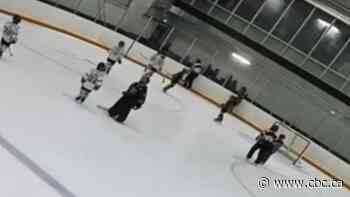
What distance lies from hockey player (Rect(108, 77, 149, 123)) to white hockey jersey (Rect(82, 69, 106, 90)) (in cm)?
57

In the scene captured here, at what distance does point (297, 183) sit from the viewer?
15242 millimetres

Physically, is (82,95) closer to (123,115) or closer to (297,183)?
(123,115)

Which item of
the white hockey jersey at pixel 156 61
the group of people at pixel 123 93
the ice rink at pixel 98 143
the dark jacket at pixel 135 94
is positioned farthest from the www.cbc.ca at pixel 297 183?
the white hockey jersey at pixel 156 61

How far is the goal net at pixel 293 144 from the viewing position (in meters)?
19.8

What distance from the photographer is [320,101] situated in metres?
23.3

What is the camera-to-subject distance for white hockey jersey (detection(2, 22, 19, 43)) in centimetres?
1234

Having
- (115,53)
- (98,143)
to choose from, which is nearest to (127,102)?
(98,143)

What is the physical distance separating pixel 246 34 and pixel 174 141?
14074 mm

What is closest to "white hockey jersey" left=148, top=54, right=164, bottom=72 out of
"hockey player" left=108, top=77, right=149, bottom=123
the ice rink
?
the ice rink

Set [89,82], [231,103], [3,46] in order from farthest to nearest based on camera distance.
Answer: [231,103] → [3,46] → [89,82]

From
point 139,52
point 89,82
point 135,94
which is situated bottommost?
point 139,52

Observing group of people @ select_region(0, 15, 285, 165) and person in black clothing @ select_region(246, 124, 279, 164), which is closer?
group of people @ select_region(0, 15, 285, 165)

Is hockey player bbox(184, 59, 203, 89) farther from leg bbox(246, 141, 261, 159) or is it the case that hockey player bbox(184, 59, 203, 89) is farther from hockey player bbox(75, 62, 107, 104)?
hockey player bbox(75, 62, 107, 104)

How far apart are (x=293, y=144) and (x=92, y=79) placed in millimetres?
11815
